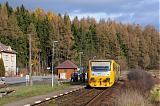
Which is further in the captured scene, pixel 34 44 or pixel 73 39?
pixel 73 39

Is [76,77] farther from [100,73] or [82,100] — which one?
[82,100]

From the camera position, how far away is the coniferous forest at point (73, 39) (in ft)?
410

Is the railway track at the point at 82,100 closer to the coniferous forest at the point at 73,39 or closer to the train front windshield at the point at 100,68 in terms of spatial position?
Answer: the train front windshield at the point at 100,68

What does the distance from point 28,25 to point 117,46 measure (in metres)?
36.9

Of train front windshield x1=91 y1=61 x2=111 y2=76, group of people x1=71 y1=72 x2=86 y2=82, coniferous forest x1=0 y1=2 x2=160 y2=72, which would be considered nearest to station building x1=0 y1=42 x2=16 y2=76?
coniferous forest x1=0 y1=2 x2=160 y2=72

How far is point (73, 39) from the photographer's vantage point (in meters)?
145

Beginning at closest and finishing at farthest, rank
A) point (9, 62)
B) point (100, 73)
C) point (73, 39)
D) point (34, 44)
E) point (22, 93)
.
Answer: point (22, 93), point (100, 73), point (9, 62), point (34, 44), point (73, 39)

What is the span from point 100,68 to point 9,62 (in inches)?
2759

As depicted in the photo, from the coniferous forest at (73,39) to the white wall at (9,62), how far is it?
879 centimetres

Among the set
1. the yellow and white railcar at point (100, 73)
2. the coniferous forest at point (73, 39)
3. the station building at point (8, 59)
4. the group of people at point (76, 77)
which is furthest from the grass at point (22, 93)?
the coniferous forest at point (73, 39)

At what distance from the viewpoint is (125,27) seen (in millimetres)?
175625

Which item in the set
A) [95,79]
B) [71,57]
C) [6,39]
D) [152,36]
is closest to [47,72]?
[71,57]

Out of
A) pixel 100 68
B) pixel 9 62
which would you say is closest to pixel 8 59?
pixel 9 62

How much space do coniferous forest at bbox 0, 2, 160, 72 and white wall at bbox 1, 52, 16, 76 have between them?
28.8 ft
